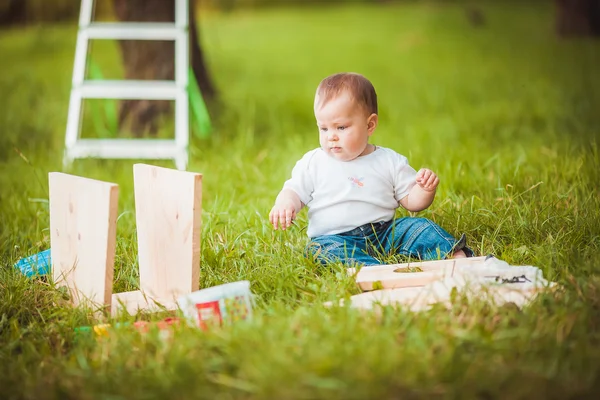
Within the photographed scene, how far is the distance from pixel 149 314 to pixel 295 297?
1.86 feet

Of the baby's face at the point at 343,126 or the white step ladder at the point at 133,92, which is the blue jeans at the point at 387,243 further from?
the white step ladder at the point at 133,92

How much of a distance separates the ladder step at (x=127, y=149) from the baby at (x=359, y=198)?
6.40 feet

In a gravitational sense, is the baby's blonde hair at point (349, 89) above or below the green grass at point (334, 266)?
above

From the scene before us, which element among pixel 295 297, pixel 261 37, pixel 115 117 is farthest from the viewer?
pixel 261 37

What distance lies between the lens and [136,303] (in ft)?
8.98

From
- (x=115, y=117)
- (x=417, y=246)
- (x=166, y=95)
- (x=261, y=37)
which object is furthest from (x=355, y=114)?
(x=261, y=37)

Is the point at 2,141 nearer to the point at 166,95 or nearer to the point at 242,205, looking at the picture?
the point at 166,95

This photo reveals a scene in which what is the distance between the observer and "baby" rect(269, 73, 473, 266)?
291 centimetres

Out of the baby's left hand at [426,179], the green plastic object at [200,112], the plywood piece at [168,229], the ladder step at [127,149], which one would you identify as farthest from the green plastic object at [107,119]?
the baby's left hand at [426,179]

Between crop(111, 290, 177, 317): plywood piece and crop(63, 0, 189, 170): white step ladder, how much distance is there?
1940mm

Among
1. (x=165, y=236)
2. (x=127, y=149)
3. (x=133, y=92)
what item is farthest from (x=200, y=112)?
(x=165, y=236)

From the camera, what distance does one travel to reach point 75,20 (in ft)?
41.5

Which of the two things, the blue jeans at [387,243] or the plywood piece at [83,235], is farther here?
the blue jeans at [387,243]

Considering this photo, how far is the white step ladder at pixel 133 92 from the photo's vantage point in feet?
15.9
